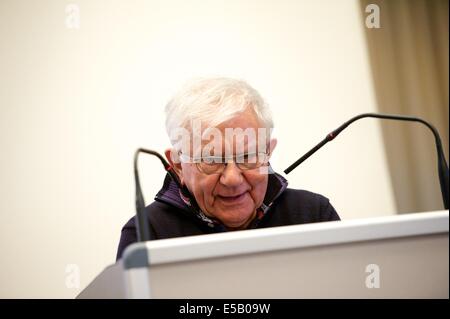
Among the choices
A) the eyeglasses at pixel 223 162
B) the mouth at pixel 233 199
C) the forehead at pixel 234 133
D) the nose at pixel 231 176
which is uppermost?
the forehead at pixel 234 133

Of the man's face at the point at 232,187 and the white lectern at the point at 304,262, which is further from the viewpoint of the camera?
the man's face at the point at 232,187

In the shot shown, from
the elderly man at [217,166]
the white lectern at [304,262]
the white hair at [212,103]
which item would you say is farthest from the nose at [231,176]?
the white lectern at [304,262]

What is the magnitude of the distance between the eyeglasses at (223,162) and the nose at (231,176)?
0.01m

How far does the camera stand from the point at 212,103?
105 centimetres

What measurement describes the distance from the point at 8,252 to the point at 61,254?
0.27m

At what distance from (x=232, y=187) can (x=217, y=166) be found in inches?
2.6

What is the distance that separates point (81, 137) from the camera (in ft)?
7.07

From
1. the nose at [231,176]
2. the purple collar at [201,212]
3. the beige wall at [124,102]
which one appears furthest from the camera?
the beige wall at [124,102]

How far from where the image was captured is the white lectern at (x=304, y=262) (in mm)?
477

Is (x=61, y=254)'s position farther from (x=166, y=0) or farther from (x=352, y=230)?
(x=352, y=230)

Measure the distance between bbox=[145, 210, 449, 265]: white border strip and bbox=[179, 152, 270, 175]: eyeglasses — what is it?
0.53m

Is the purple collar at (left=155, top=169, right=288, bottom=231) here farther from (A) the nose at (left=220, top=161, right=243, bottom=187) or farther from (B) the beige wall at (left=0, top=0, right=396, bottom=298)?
(B) the beige wall at (left=0, top=0, right=396, bottom=298)

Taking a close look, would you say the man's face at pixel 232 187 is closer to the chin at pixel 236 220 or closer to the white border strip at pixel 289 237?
the chin at pixel 236 220
